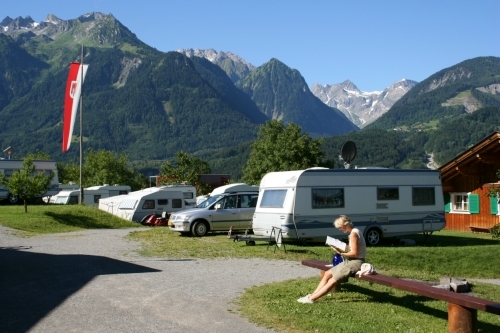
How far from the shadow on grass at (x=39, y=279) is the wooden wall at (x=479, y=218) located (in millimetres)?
19559

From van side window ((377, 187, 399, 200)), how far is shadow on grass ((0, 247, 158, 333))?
9335mm

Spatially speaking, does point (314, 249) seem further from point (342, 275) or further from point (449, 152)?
point (449, 152)

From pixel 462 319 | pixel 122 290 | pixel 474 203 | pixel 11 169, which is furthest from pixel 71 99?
pixel 462 319

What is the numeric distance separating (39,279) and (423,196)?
44.9ft

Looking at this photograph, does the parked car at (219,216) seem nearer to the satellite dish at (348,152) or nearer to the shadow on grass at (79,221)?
the satellite dish at (348,152)

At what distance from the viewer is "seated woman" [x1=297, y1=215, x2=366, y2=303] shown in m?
8.84

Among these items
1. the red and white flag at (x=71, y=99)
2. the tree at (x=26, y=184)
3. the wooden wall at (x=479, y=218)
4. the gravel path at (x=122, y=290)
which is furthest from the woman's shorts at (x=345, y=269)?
the red and white flag at (x=71, y=99)

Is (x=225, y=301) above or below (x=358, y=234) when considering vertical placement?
below

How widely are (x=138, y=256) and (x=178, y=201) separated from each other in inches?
621

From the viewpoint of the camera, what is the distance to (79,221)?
91.9ft

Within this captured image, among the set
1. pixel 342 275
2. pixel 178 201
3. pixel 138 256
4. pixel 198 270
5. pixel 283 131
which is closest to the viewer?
pixel 342 275

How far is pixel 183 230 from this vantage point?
21.4 metres

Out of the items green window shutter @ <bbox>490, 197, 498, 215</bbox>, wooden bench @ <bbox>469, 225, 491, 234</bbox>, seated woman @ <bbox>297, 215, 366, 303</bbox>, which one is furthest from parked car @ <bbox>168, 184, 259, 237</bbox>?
seated woman @ <bbox>297, 215, 366, 303</bbox>

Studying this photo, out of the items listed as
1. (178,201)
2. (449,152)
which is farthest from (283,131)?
(449,152)
